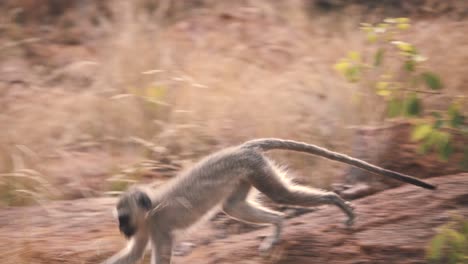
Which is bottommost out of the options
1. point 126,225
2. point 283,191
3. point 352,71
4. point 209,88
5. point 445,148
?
point 209,88

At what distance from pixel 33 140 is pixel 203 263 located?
129 inches

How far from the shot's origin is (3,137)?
805 centimetres

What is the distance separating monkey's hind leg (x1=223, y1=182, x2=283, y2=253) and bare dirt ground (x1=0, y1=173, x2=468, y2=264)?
126 millimetres

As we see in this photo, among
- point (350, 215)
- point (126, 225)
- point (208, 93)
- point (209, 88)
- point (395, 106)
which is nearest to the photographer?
point (395, 106)

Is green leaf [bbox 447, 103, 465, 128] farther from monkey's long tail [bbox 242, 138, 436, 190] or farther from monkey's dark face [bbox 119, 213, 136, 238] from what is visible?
monkey's dark face [bbox 119, 213, 136, 238]

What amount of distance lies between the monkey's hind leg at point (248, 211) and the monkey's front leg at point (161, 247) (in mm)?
484

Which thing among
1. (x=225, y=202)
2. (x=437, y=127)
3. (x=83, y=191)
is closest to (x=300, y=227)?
(x=225, y=202)

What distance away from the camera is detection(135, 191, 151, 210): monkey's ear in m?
5.44

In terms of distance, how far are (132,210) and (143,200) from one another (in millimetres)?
106

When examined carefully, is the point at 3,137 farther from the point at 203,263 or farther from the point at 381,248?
the point at 381,248

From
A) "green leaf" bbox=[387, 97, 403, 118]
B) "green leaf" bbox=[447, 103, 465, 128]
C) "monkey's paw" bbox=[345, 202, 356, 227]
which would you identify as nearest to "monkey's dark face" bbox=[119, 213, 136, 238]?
"monkey's paw" bbox=[345, 202, 356, 227]

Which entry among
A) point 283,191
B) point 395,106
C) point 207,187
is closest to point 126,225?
point 207,187

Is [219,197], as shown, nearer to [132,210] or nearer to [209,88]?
[132,210]

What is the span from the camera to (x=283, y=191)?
5.45m
